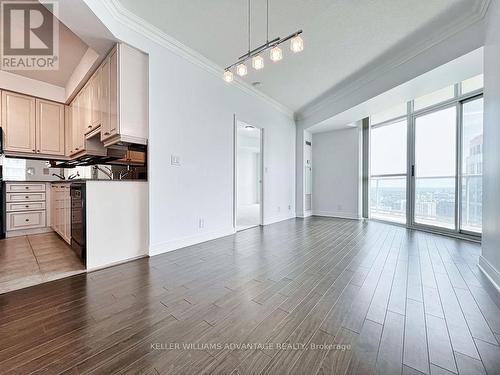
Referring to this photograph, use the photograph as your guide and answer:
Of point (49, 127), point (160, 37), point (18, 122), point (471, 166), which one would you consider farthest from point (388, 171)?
point (18, 122)

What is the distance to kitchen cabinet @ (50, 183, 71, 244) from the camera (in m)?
2.94

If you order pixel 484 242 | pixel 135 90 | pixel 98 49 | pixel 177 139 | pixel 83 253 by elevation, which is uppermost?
pixel 98 49

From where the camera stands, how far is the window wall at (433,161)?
3.57 m

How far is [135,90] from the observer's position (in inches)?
106

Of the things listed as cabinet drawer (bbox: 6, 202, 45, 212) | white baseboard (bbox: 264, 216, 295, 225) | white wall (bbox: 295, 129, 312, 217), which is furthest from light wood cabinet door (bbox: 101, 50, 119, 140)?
white wall (bbox: 295, 129, 312, 217)

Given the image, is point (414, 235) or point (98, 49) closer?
point (98, 49)

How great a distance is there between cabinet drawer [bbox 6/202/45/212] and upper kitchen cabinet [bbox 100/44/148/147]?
2541 mm

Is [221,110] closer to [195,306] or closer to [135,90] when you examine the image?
[135,90]

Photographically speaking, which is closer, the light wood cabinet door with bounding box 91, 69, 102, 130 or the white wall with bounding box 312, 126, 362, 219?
the light wood cabinet door with bounding box 91, 69, 102, 130

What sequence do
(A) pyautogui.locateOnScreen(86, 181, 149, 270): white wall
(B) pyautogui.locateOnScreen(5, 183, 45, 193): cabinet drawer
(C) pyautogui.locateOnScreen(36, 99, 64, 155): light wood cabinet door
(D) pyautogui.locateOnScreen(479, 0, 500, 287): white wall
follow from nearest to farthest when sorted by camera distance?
(D) pyautogui.locateOnScreen(479, 0, 500, 287): white wall → (A) pyautogui.locateOnScreen(86, 181, 149, 270): white wall → (B) pyautogui.locateOnScreen(5, 183, 45, 193): cabinet drawer → (C) pyautogui.locateOnScreen(36, 99, 64, 155): light wood cabinet door

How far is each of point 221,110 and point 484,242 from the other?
13.0 ft

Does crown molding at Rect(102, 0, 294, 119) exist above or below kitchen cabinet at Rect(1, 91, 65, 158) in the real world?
above

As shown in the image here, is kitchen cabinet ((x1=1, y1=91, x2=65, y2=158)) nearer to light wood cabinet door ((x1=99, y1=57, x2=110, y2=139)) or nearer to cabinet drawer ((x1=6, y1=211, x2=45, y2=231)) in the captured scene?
cabinet drawer ((x1=6, y1=211, x2=45, y2=231))

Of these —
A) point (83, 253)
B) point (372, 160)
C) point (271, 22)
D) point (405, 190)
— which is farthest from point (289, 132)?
point (83, 253)
